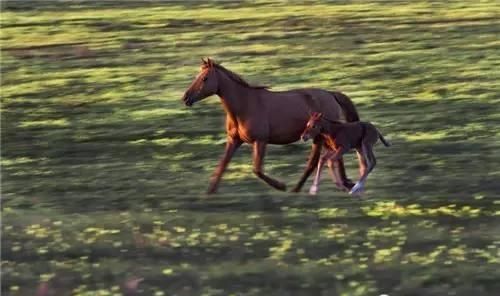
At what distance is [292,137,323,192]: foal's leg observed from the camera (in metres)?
3.85

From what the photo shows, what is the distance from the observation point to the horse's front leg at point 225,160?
395 centimetres

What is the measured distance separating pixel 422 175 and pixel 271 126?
3.38 ft

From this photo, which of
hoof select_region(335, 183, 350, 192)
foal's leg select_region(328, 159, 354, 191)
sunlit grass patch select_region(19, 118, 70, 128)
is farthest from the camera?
sunlit grass patch select_region(19, 118, 70, 128)

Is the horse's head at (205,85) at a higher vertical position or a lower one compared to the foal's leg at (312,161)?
higher

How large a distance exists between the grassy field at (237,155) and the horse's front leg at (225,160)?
0.06m

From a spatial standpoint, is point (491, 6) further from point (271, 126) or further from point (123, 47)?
point (271, 126)

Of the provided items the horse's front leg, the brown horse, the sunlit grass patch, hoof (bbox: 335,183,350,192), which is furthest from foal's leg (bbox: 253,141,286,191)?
the sunlit grass patch

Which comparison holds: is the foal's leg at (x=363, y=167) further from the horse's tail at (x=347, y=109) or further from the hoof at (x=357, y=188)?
the horse's tail at (x=347, y=109)

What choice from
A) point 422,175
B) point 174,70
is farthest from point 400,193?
point 174,70

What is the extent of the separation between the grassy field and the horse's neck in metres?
0.53

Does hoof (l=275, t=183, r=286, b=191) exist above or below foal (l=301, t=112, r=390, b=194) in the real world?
below

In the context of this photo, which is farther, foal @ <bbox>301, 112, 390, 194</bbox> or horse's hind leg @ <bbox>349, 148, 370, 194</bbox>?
horse's hind leg @ <bbox>349, 148, 370, 194</bbox>

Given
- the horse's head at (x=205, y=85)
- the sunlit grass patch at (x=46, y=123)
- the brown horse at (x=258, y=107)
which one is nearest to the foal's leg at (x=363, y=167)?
the brown horse at (x=258, y=107)

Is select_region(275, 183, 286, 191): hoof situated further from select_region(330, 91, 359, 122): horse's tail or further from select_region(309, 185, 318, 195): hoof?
select_region(330, 91, 359, 122): horse's tail
